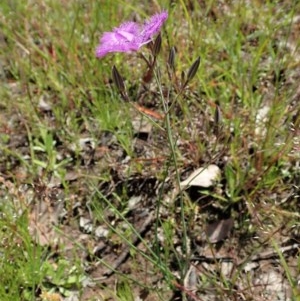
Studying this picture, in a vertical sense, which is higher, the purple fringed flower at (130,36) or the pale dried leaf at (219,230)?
the purple fringed flower at (130,36)

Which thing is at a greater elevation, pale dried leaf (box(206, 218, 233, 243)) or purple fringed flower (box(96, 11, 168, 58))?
purple fringed flower (box(96, 11, 168, 58))

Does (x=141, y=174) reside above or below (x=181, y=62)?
below

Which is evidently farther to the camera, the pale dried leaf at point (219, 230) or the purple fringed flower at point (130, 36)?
the pale dried leaf at point (219, 230)

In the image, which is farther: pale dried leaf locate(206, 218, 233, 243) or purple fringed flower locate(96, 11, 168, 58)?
pale dried leaf locate(206, 218, 233, 243)

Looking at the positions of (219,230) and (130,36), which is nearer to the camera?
(130,36)

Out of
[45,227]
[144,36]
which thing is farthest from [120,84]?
[45,227]

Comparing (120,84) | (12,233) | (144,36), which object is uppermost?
(144,36)

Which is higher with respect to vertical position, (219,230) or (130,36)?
(130,36)

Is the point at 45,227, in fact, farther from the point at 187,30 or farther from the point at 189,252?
the point at 187,30
